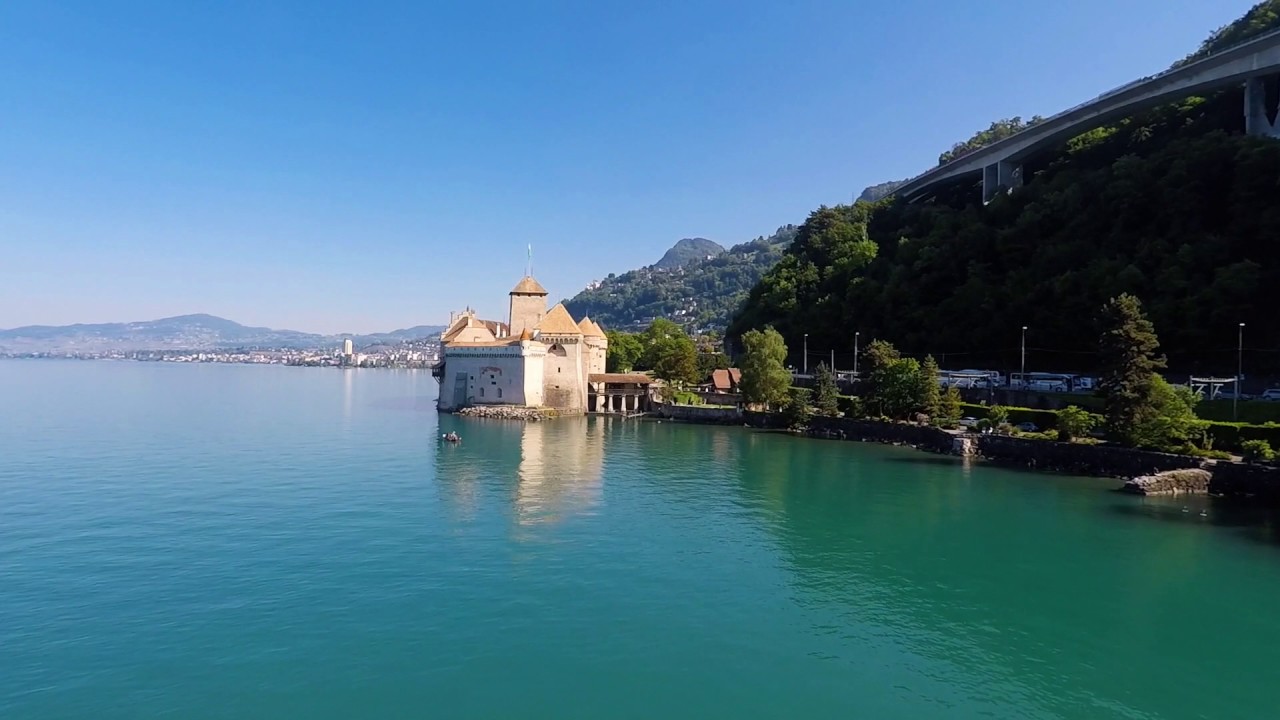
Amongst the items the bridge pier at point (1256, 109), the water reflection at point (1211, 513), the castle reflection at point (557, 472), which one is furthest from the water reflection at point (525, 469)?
the bridge pier at point (1256, 109)

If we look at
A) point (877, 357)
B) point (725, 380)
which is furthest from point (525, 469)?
point (725, 380)

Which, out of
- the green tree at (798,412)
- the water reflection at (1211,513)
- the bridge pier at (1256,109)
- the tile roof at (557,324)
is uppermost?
the bridge pier at (1256,109)

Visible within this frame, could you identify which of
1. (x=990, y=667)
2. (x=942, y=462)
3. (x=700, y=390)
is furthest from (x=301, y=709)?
(x=700, y=390)

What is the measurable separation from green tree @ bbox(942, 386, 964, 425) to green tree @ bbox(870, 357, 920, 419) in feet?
5.83

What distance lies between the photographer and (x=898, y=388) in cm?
4262

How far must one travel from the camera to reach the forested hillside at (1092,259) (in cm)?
3859

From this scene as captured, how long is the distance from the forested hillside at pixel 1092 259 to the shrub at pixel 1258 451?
1306 centimetres

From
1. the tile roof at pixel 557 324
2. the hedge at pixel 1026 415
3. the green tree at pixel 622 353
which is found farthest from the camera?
the green tree at pixel 622 353

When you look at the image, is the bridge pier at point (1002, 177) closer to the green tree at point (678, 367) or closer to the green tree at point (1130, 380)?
the green tree at point (678, 367)

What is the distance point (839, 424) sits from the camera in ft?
151

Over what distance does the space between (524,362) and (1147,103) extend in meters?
48.9

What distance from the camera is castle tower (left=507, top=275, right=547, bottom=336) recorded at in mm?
62031

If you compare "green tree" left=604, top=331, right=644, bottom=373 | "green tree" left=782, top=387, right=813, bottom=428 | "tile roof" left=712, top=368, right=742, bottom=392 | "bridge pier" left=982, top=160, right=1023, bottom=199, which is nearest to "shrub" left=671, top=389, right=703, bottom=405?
"tile roof" left=712, top=368, right=742, bottom=392

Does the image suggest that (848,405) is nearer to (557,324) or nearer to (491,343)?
(557,324)
